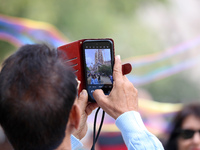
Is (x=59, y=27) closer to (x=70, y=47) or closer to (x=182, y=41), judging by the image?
(x=182, y=41)

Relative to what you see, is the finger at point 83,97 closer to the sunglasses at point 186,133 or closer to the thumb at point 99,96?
the thumb at point 99,96

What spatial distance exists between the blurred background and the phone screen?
1.99 metres

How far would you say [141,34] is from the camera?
3.12 m

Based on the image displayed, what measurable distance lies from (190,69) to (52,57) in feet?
8.78

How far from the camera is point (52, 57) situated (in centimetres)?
75

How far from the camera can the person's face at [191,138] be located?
6.14ft

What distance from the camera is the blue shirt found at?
0.82 m

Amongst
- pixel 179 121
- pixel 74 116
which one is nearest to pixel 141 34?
pixel 179 121

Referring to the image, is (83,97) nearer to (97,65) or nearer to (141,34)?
(97,65)

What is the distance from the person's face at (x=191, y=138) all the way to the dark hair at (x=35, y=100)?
1.36 meters

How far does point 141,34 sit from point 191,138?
1.50 m

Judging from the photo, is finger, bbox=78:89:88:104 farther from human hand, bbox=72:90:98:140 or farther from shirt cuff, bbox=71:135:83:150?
shirt cuff, bbox=71:135:83:150

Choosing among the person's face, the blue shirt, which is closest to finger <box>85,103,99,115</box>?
the blue shirt

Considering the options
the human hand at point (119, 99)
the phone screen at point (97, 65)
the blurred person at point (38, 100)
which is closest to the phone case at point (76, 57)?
the phone screen at point (97, 65)
